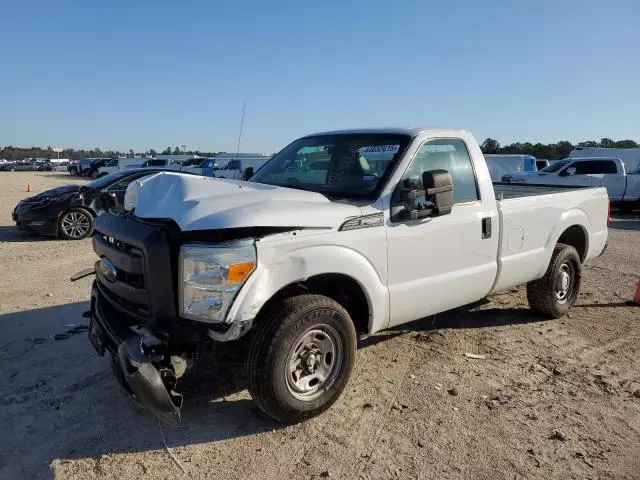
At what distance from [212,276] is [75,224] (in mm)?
9162

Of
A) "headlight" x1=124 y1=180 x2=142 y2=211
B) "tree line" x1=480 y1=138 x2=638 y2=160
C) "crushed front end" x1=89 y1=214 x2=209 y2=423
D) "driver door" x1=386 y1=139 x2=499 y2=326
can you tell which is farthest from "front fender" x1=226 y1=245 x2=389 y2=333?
"tree line" x1=480 y1=138 x2=638 y2=160

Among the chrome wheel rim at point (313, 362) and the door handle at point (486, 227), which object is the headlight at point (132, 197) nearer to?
the chrome wheel rim at point (313, 362)

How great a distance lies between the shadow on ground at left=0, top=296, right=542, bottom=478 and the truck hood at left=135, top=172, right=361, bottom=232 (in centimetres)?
93

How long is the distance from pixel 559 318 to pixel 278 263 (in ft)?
13.1

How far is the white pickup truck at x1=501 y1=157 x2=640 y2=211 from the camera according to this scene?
56.6 feet

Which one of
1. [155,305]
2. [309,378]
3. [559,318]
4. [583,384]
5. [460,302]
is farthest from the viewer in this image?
[559,318]

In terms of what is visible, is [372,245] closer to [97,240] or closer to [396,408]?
[396,408]

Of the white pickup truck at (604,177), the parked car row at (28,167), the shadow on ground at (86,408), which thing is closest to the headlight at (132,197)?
the shadow on ground at (86,408)

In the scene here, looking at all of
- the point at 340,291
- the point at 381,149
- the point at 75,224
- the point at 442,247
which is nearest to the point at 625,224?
the point at 442,247

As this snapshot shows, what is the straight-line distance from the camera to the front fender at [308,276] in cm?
309

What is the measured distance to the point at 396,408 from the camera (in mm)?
3768

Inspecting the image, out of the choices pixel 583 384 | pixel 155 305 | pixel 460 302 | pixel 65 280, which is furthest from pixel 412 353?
pixel 65 280

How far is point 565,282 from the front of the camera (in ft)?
19.2

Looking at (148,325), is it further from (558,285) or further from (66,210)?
(66,210)
